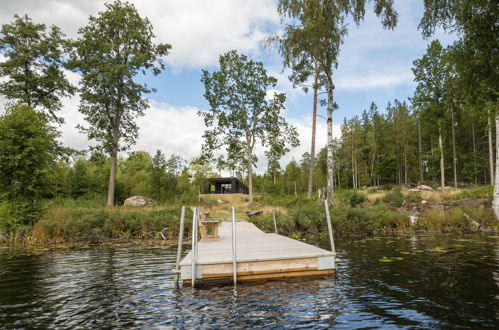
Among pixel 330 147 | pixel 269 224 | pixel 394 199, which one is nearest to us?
pixel 269 224

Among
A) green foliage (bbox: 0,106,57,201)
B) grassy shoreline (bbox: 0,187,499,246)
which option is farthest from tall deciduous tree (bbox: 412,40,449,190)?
green foliage (bbox: 0,106,57,201)

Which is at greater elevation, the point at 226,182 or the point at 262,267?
the point at 226,182

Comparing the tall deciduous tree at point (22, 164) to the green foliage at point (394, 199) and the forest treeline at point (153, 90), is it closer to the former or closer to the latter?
the forest treeline at point (153, 90)

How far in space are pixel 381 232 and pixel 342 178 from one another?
49207 millimetres

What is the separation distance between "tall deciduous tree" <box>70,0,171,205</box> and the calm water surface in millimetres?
19984

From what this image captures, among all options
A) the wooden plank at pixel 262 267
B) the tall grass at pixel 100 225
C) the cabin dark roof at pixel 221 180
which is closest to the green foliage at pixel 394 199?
the tall grass at pixel 100 225

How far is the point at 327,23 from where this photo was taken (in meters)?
16.4

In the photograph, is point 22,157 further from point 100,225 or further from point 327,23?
point 327,23

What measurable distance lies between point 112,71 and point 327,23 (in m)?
18.4

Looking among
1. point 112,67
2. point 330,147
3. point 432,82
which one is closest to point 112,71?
point 112,67

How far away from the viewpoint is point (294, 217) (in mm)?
15672

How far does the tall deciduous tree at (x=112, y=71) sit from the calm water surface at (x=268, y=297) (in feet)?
65.6

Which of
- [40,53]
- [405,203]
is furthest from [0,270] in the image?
[40,53]

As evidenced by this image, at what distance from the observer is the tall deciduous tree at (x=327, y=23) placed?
585 inches
